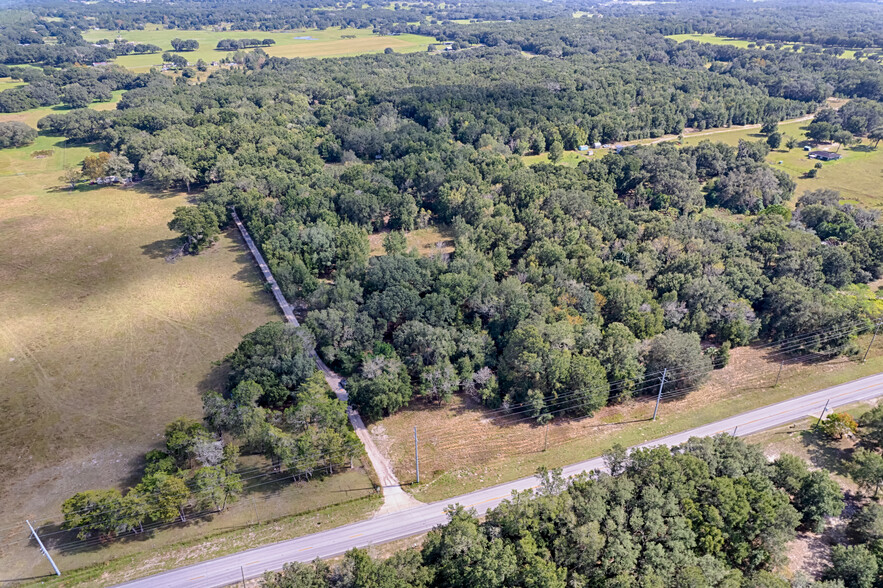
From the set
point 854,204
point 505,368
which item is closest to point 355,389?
point 505,368

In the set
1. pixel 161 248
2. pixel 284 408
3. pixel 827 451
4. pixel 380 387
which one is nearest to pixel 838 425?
pixel 827 451

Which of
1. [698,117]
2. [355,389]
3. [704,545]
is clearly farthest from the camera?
[698,117]

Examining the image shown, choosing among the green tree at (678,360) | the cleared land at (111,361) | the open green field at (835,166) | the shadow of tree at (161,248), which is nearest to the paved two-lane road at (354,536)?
the cleared land at (111,361)

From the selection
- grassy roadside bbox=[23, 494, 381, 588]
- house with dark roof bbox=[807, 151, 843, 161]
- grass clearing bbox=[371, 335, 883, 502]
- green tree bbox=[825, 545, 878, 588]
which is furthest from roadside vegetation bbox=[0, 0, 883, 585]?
green tree bbox=[825, 545, 878, 588]

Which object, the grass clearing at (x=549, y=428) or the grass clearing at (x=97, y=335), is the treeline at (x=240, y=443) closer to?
the grass clearing at (x=97, y=335)

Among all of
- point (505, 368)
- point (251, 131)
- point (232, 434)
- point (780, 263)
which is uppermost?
point (251, 131)

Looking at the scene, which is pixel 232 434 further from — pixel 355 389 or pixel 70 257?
pixel 70 257

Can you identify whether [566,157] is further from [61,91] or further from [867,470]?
[61,91]
